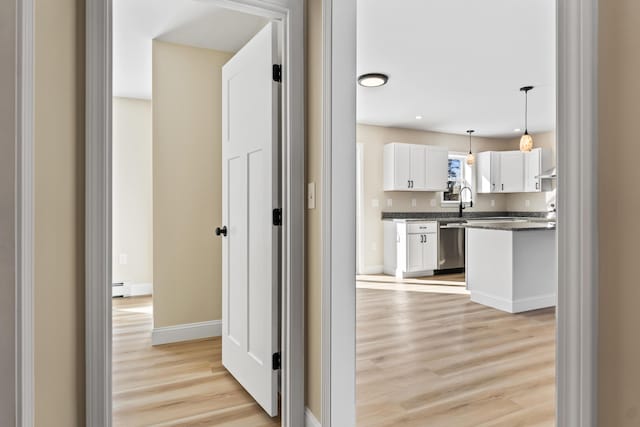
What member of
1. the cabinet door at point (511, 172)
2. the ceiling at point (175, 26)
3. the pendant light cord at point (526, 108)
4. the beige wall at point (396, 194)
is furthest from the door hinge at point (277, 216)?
the cabinet door at point (511, 172)

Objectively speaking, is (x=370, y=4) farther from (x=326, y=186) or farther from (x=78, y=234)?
(x=78, y=234)

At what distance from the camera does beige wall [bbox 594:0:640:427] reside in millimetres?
687

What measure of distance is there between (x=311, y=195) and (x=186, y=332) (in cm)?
206

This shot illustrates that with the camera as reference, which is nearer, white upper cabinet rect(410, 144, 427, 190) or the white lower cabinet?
the white lower cabinet

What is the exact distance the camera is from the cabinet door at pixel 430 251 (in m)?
6.34

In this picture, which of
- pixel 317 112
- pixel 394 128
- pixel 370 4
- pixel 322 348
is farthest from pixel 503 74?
pixel 322 348

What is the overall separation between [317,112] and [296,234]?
1.91ft

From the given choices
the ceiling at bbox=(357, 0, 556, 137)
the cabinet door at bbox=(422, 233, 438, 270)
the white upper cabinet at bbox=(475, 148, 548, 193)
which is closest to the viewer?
the ceiling at bbox=(357, 0, 556, 137)

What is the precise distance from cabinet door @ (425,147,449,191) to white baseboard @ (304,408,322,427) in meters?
5.52

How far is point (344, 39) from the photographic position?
5.50 ft

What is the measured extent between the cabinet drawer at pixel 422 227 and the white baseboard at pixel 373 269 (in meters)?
0.89

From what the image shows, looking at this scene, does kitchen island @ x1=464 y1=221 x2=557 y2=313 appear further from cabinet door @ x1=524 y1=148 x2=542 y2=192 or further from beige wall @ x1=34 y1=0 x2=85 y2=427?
beige wall @ x1=34 y1=0 x2=85 y2=427

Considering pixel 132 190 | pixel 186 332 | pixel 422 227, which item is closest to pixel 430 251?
pixel 422 227
